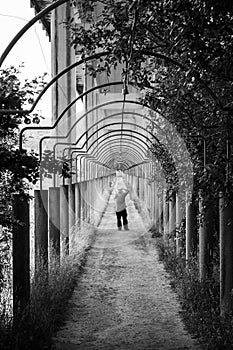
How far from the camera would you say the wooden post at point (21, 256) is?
5.09 meters

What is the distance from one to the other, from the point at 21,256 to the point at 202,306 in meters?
1.93

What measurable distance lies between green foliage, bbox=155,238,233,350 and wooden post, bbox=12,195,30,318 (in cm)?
166

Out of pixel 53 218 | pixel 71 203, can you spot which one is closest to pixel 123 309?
pixel 53 218

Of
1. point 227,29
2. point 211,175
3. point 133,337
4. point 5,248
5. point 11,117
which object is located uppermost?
point 227,29

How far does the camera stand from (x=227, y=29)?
11.9 feet

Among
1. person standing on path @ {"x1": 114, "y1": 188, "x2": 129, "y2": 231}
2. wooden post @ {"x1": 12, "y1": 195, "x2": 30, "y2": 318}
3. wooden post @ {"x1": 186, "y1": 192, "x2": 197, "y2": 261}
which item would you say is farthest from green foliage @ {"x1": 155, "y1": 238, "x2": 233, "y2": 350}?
person standing on path @ {"x1": 114, "y1": 188, "x2": 129, "y2": 231}

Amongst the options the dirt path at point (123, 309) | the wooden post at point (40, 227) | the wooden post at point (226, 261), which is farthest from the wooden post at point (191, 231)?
the wooden post at point (226, 261)

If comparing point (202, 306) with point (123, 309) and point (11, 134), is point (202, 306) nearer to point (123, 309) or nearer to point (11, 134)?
point (123, 309)

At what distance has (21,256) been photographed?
17.0ft

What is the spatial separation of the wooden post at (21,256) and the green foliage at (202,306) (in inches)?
65.2

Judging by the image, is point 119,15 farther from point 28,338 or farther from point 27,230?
point 28,338

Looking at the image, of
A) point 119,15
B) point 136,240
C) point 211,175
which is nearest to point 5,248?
point 211,175

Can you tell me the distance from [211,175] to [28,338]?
79.1 inches

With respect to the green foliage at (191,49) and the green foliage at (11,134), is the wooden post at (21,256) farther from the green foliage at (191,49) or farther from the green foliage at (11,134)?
the green foliage at (191,49)
